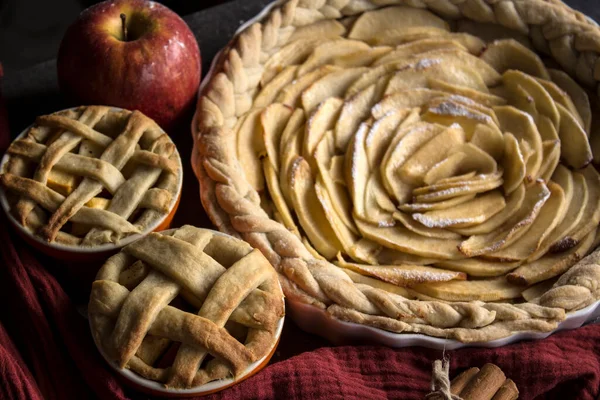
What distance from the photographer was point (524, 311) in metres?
1.38

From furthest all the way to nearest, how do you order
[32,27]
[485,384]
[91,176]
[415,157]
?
1. [32,27]
2. [415,157]
3. [91,176]
4. [485,384]

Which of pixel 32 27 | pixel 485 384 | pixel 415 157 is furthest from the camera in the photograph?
pixel 32 27

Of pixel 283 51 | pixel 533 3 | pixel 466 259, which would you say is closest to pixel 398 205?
pixel 466 259

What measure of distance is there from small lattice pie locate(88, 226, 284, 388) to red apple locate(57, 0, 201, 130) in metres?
0.50

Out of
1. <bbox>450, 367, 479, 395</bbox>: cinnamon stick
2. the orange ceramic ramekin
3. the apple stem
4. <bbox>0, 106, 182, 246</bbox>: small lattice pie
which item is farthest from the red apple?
<bbox>450, 367, 479, 395</bbox>: cinnamon stick

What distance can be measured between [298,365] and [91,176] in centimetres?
60

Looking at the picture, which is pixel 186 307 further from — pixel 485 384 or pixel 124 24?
pixel 124 24

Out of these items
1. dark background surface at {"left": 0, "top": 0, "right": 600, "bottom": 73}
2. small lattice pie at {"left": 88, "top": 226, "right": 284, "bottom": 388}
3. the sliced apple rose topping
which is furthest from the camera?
dark background surface at {"left": 0, "top": 0, "right": 600, "bottom": 73}

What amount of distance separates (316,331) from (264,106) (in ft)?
2.05

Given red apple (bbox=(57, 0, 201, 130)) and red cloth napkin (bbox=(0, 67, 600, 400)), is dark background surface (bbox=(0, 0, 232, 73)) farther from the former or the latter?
red cloth napkin (bbox=(0, 67, 600, 400))

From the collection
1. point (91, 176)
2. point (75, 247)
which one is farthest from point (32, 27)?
point (75, 247)

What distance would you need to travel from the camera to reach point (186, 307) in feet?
4.37

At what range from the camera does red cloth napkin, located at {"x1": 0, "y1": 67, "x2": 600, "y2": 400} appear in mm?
1291

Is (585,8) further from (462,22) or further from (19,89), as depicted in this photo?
(19,89)
